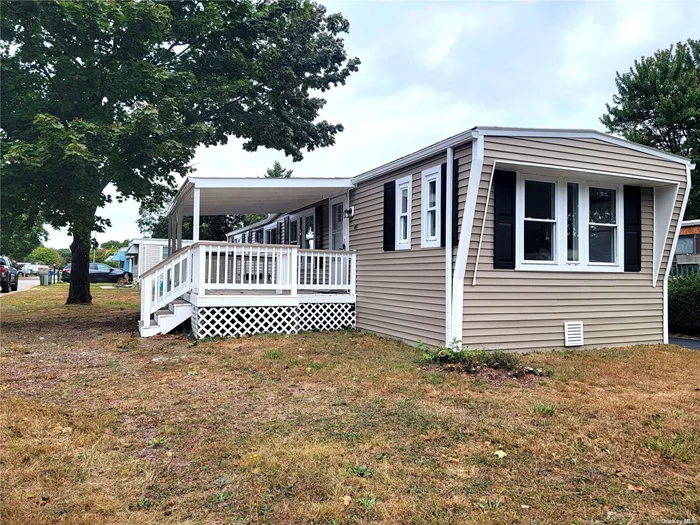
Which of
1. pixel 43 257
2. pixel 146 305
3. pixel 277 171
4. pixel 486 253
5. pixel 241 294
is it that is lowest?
pixel 146 305

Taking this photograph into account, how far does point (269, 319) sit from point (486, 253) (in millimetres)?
4102

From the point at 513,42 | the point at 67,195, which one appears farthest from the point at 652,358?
the point at 67,195

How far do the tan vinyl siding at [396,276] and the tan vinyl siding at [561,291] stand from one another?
0.57m

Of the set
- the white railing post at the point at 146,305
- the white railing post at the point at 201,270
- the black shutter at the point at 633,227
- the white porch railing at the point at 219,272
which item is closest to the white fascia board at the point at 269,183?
the white porch railing at the point at 219,272

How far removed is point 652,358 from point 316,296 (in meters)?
5.64

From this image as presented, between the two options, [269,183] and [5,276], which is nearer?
[269,183]

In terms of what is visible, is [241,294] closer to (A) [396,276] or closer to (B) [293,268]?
(B) [293,268]

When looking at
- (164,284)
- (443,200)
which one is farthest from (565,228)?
(164,284)

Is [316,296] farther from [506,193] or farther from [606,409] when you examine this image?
[606,409]

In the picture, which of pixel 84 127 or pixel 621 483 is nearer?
pixel 621 483

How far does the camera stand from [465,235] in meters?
6.30

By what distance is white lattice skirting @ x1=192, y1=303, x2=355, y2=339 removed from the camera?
26.2 ft

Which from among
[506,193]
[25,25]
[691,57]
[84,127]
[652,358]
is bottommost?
[652,358]

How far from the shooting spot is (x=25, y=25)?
9.80m
